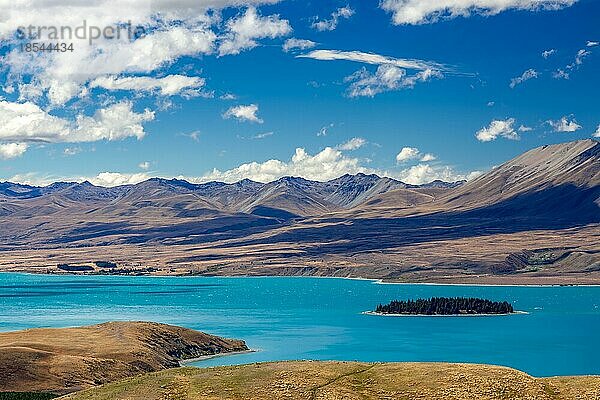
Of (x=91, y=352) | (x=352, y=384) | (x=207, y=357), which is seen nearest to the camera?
(x=352, y=384)

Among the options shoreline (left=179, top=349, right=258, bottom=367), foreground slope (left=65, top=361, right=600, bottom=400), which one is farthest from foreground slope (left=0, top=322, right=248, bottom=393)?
foreground slope (left=65, top=361, right=600, bottom=400)

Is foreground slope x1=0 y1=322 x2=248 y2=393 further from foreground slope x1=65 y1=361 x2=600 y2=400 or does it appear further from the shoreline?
foreground slope x1=65 y1=361 x2=600 y2=400

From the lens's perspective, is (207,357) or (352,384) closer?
(352,384)

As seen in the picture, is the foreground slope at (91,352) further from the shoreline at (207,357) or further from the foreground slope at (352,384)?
the foreground slope at (352,384)

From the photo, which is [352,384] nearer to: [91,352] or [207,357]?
[91,352]

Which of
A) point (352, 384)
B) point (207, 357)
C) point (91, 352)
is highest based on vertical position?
point (352, 384)

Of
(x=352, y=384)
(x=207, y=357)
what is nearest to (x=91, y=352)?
(x=207, y=357)

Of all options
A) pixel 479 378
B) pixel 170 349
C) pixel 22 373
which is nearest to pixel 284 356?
pixel 170 349
